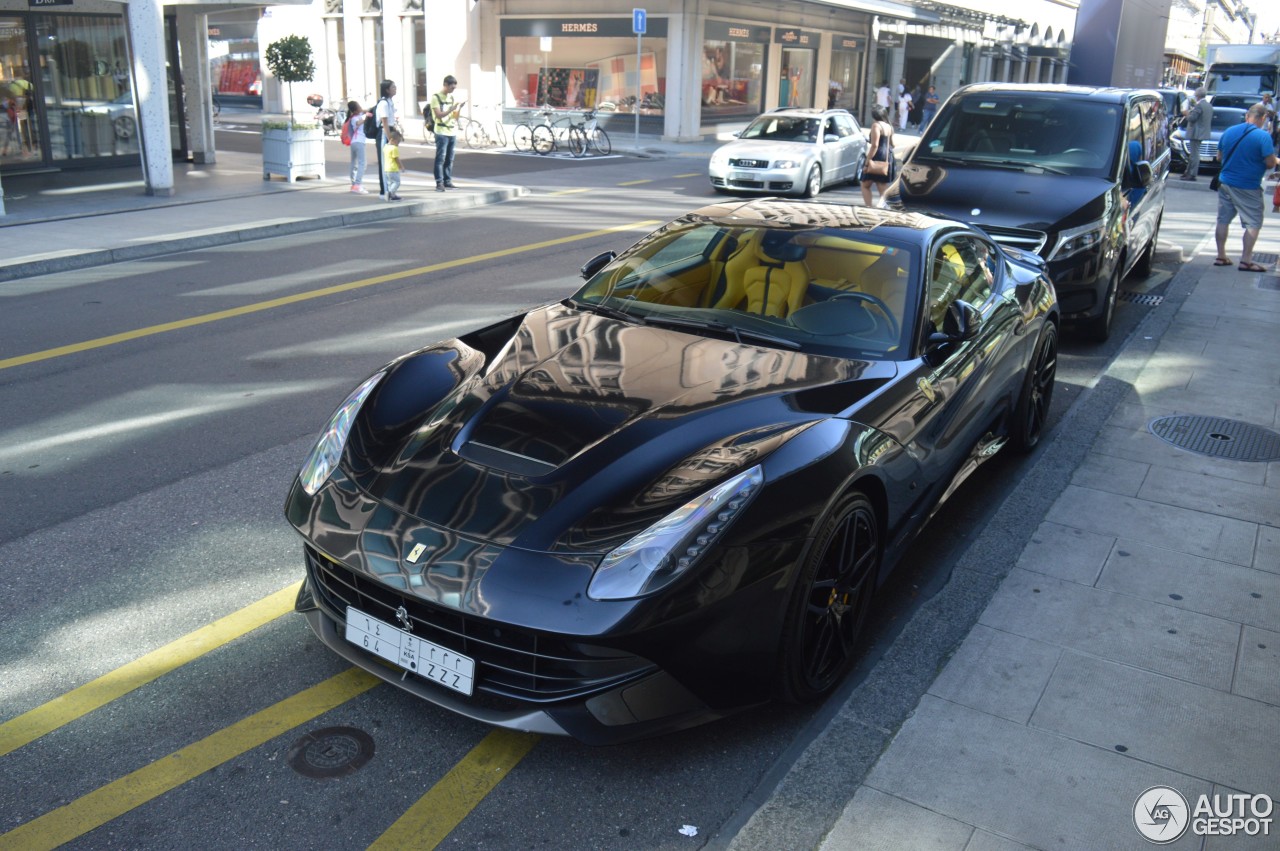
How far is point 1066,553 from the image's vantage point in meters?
4.78

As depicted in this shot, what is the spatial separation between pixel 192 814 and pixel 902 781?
6.69 feet

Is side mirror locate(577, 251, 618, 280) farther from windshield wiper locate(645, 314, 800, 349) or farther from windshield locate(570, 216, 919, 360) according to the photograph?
windshield wiper locate(645, 314, 800, 349)

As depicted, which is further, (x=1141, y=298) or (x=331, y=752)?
(x=1141, y=298)

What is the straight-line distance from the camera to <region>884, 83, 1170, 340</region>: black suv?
8195 millimetres

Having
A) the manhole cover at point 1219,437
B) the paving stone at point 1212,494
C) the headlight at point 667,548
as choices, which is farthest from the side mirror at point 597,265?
the manhole cover at point 1219,437

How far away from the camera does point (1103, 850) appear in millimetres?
2924

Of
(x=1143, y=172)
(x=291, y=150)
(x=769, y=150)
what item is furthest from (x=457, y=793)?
(x=291, y=150)

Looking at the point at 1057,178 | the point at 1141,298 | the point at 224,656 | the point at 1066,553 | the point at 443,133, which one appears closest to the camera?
the point at 224,656

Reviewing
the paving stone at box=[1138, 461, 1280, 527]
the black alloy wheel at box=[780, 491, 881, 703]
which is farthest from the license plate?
the paving stone at box=[1138, 461, 1280, 527]

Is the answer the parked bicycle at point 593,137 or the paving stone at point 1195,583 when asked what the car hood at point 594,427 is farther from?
the parked bicycle at point 593,137

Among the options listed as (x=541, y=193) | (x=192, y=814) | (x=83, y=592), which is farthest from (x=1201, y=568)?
(x=541, y=193)

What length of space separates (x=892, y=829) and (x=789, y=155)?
16471mm

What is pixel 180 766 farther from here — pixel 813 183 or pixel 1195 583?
pixel 813 183

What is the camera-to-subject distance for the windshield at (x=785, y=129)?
19219mm
